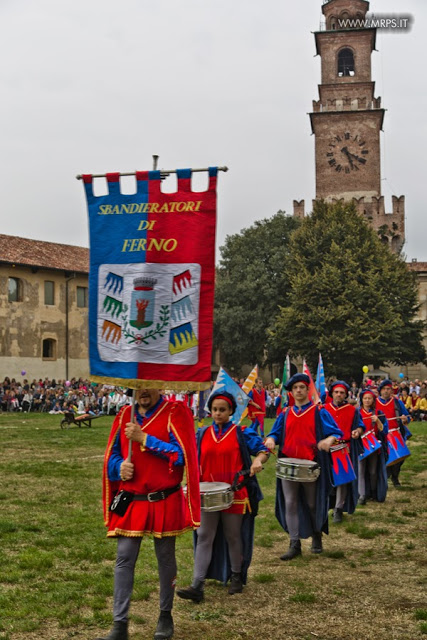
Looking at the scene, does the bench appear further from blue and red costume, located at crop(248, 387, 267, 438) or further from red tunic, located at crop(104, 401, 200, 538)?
red tunic, located at crop(104, 401, 200, 538)

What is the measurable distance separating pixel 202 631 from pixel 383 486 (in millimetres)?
7300

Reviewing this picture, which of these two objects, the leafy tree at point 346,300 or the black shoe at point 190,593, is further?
the leafy tree at point 346,300

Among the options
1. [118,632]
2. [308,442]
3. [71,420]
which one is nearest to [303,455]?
[308,442]

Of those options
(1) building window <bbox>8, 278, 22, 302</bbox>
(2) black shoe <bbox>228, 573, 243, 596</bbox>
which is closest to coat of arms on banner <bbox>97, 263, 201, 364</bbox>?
(2) black shoe <bbox>228, 573, 243, 596</bbox>

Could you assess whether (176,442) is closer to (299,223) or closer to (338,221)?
(338,221)

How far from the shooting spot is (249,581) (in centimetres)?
755

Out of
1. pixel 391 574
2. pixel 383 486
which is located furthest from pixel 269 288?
pixel 391 574

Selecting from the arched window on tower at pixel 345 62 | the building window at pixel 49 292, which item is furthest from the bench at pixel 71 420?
the arched window on tower at pixel 345 62

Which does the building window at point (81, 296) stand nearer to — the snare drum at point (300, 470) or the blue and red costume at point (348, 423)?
the blue and red costume at point (348, 423)

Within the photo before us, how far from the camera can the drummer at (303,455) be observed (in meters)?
8.57

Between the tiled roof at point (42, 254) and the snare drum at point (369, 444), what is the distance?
39306 millimetres

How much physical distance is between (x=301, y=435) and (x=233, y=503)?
169cm

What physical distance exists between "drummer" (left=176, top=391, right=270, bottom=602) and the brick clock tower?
53.2m

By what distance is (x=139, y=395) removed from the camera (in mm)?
5820
